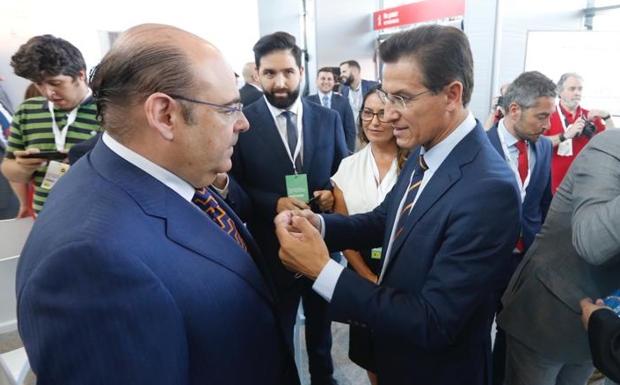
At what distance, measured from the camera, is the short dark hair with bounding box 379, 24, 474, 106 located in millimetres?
1077

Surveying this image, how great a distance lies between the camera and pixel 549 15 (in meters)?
4.14

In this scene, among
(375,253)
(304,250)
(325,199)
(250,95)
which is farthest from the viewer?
(250,95)

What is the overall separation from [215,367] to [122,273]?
0.32 m

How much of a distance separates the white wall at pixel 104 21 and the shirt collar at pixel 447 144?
520 cm

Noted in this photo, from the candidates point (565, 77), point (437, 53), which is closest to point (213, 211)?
point (437, 53)

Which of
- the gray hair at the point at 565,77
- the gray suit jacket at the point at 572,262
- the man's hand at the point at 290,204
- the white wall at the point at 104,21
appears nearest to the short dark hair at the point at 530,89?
the gray suit jacket at the point at 572,262

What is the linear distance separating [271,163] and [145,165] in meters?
1.33

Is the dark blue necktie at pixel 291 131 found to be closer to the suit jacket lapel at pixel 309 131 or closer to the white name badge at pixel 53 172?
the suit jacket lapel at pixel 309 131

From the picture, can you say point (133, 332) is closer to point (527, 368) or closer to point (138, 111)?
point (138, 111)

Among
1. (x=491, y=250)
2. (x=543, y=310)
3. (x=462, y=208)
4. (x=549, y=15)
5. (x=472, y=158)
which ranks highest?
(x=549, y=15)

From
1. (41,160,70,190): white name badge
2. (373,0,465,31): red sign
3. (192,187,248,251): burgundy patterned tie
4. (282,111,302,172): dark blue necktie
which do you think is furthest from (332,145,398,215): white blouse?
(373,0,465,31): red sign

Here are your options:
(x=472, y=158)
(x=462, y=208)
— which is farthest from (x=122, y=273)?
(x=472, y=158)

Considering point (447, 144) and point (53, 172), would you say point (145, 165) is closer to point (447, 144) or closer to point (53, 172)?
point (447, 144)

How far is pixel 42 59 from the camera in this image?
189cm
